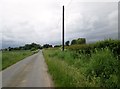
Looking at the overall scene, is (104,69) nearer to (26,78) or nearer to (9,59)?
(26,78)

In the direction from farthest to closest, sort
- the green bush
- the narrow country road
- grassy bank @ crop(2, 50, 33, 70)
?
grassy bank @ crop(2, 50, 33, 70)
the narrow country road
the green bush

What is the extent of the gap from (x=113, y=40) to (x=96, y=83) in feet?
28.8

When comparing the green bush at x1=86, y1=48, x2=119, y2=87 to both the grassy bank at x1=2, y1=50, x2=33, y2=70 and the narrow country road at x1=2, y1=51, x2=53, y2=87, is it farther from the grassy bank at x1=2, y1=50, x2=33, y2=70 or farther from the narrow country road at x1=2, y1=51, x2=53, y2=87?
the grassy bank at x1=2, y1=50, x2=33, y2=70

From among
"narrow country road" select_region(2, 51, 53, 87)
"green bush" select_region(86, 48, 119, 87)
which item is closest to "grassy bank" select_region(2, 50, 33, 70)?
"narrow country road" select_region(2, 51, 53, 87)

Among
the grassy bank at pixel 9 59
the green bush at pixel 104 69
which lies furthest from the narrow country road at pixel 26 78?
the grassy bank at pixel 9 59

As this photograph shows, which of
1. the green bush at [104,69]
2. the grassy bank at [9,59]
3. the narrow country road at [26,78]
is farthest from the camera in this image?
the grassy bank at [9,59]

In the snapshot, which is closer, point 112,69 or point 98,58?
point 112,69

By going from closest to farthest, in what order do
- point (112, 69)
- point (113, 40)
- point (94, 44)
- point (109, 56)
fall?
point (112, 69), point (109, 56), point (113, 40), point (94, 44)

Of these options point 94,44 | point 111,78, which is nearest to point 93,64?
point 111,78

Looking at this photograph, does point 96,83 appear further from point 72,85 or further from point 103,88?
point 72,85

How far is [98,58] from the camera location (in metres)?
13.2

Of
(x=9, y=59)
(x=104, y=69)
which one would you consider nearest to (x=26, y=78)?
(x=104, y=69)

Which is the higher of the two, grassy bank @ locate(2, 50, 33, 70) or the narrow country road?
grassy bank @ locate(2, 50, 33, 70)

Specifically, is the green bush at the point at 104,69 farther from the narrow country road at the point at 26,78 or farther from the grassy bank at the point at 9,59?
the grassy bank at the point at 9,59
